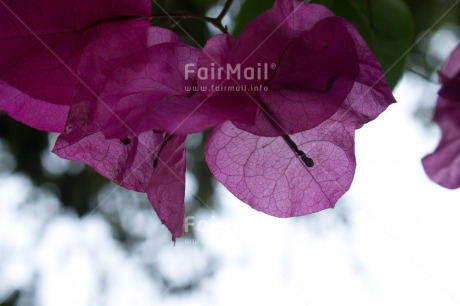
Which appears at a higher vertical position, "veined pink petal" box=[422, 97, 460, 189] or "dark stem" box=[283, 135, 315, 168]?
"veined pink petal" box=[422, 97, 460, 189]

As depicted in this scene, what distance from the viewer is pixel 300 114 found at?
0.28m

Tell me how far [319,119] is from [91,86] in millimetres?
122

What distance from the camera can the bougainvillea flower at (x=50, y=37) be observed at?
0.29m

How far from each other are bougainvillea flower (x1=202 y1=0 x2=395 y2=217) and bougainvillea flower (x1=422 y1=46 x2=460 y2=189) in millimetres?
31

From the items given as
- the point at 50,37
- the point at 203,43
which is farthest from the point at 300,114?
the point at 203,43

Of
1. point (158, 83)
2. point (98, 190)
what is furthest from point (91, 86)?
point (98, 190)

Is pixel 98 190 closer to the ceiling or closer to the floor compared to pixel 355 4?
closer to the floor

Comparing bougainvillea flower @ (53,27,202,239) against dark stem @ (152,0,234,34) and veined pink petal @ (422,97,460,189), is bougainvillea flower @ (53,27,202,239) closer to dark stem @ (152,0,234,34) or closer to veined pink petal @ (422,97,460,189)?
dark stem @ (152,0,234,34)

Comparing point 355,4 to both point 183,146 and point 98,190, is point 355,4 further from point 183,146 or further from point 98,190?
point 98,190

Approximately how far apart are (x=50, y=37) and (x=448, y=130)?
0.23 meters

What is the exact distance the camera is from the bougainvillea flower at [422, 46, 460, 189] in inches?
11.0

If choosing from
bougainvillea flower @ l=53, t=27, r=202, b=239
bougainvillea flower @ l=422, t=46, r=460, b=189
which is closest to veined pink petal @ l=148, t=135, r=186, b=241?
bougainvillea flower @ l=53, t=27, r=202, b=239

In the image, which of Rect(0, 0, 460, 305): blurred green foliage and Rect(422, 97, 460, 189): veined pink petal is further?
Rect(0, 0, 460, 305): blurred green foliage

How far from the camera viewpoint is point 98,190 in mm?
1031
